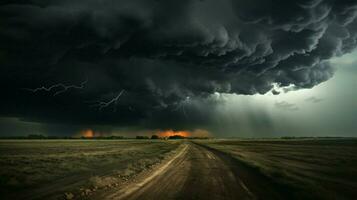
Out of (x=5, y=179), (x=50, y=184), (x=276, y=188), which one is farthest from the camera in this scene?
(x=5, y=179)

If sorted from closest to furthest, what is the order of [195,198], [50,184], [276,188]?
1. [195,198]
2. [276,188]
3. [50,184]

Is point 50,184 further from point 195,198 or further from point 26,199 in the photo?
point 195,198

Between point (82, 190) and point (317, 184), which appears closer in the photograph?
point (82, 190)

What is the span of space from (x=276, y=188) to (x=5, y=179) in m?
14.8

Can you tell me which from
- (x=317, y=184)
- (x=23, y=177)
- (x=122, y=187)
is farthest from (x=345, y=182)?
(x=23, y=177)

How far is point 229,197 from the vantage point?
1238 centimetres

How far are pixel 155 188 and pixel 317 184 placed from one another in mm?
9071

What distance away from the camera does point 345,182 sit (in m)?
18.2

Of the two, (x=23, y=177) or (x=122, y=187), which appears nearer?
(x=122, y=187)

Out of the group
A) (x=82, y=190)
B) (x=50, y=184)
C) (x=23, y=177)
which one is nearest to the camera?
(x=82, y=190)

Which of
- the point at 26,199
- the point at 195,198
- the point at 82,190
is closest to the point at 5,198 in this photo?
the point at 26,199

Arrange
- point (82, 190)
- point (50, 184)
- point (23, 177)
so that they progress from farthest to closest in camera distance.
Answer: point (23, 177)
point (50, 184)
point (82, 190)

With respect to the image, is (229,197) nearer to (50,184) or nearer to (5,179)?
(50,184)

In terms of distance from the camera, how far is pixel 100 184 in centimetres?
1570
